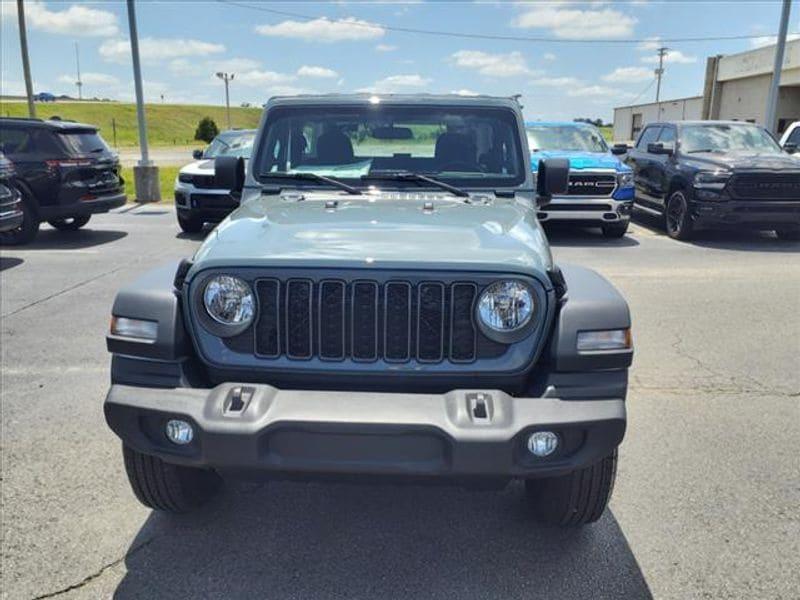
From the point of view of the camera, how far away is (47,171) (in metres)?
10.4

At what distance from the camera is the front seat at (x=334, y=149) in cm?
399

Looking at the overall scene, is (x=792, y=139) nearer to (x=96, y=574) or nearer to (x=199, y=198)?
(x=199, y=198)

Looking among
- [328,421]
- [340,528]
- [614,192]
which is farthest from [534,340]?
[614,192]

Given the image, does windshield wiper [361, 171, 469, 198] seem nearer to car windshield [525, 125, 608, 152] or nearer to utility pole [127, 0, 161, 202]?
car windshield [525, 125, 608, 152]

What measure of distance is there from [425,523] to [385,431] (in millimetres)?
1020

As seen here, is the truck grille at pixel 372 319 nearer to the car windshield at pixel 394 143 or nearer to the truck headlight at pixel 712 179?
the car windshield at pixel 394 143

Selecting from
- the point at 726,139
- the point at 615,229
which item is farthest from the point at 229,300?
the point at 726,139

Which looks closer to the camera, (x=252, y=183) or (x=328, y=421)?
(x=328, y=421)

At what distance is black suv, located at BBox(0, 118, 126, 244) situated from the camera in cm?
1034

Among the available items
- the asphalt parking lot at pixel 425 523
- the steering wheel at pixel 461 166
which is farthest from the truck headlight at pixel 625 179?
the steering wheel at pixel 461 166

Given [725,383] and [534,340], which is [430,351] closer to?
[534,340]

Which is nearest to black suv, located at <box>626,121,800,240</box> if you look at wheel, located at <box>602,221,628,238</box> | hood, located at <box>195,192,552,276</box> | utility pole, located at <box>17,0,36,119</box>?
wheel, located at <box>602,221,628,238</box>

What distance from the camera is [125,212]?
47.6 ft

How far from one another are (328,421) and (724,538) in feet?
6.25
